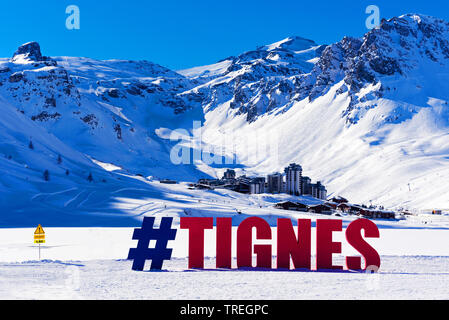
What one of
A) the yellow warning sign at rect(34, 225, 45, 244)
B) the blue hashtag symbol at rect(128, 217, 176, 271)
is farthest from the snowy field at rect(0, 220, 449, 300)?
the yellow warning sign at rect(34, 225, 45, 244)

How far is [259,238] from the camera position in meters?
27.1

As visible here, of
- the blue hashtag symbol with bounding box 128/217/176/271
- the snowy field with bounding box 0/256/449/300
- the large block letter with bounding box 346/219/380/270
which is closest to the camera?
the snowy field with bounding box 0/256/449/300

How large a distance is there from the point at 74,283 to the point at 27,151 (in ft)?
345

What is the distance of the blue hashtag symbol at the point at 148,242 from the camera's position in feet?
88.4

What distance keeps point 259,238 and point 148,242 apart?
5.63 m

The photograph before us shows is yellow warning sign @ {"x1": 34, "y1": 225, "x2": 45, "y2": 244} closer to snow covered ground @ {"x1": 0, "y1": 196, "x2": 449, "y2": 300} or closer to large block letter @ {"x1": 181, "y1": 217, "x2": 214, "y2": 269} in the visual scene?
snow covered ground @ {"x1": 0, "y1": 196, "x2": 449, "y2": 300}

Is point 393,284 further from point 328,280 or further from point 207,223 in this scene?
point 207,223

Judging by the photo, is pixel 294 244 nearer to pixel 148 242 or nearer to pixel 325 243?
pixel 325 243

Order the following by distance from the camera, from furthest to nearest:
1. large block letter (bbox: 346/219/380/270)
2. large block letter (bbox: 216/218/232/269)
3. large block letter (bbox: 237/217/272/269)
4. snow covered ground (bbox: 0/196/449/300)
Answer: large block letter (bbox: 346/219/380/270) < large block letter (bbox: 216/218/232/269) < large block letter (bbox: 237/217/272/269) < snow covered ground (bbox: 0/196/449/300)

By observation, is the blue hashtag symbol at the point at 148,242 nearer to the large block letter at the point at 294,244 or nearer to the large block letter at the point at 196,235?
the large block letter at the point at 196,235

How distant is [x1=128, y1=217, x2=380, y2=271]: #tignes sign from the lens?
88.9 feet

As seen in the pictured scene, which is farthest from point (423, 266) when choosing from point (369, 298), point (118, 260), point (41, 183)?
point (41, 183)

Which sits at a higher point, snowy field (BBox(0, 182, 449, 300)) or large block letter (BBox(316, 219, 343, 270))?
large block letter (BBox(316, 219, 343, 270))

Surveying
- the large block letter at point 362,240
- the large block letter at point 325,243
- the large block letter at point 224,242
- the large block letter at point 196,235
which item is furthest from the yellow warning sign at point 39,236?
the large block letter at point 362,240
